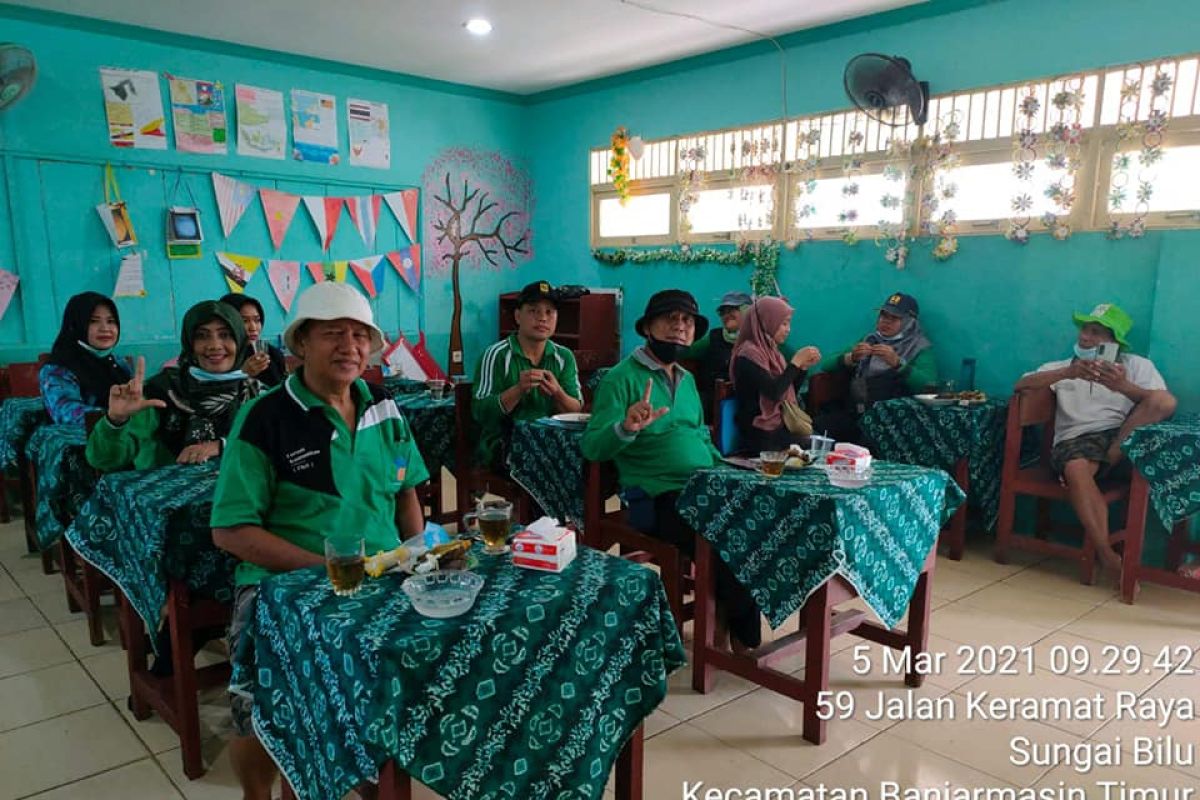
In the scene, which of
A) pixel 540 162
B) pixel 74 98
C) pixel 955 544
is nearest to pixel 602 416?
A: pixel 955 544

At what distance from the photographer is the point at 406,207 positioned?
20.5 ft

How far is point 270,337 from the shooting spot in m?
5.68

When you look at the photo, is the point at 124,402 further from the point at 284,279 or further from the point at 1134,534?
the point at 1134,534

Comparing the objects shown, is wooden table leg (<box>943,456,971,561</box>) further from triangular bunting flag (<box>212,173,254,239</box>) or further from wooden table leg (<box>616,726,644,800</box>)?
triangular bunting flag (<box>212,173,254,239</box>)

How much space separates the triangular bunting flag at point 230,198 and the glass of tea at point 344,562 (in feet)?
15.4

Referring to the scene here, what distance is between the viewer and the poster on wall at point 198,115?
16.9 feet

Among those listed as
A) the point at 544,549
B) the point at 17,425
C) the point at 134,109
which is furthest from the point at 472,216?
the point at 544,549

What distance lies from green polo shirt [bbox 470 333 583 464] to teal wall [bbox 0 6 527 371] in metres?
2.92

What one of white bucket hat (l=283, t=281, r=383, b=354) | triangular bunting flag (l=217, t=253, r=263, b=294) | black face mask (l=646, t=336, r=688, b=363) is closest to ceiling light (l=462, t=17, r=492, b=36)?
triangular bunting flag (l=217, t=253, r=263, b=294)

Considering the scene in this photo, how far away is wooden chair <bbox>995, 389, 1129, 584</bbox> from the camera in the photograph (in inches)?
143

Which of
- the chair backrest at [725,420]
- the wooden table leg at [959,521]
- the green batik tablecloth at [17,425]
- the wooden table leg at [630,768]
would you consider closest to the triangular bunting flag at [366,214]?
the green batik tablecloth at [17,425]

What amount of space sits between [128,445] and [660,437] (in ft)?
5.30

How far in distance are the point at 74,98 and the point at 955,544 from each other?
18.1 ft

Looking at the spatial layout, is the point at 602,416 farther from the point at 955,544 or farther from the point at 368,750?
the point at 955,544
